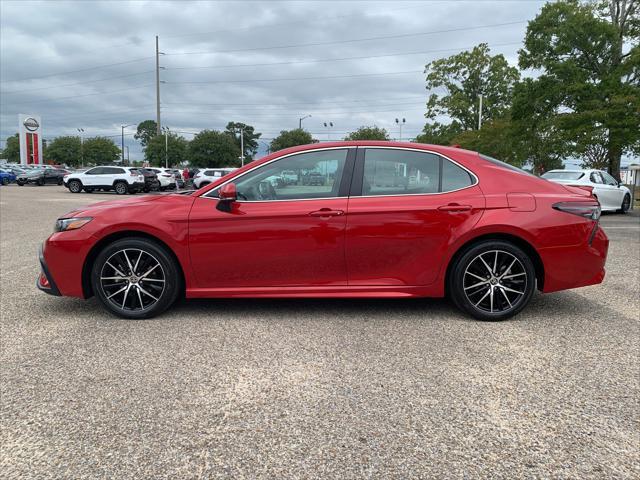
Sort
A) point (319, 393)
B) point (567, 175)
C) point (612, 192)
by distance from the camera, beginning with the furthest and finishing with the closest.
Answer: point (612, 192), point (567, 175), point (319, 393)

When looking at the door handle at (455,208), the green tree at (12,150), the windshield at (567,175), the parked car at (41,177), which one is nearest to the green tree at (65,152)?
the green tree at (12,150)

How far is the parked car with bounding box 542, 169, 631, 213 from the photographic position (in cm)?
1449

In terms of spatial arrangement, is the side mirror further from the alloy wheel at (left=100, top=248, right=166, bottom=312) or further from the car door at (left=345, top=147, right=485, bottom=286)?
the car door at (left=345, top=147, right=485, bottom=286)

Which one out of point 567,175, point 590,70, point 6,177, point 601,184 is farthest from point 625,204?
point 6,177

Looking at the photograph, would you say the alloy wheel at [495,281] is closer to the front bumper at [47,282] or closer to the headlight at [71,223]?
the headlight at [71,223]

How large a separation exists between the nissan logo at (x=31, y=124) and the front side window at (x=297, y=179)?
75.2 m

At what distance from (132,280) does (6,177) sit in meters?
50.3

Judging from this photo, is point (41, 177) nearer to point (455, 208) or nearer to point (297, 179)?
point (297, 179)

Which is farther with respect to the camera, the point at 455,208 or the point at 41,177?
the point at 41,177

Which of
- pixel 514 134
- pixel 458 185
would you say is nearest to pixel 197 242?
pixel 458 185

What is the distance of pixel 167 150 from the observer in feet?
229

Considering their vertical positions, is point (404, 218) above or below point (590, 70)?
below

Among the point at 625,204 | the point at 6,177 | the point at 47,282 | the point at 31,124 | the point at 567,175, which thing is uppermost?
the point at 31,124

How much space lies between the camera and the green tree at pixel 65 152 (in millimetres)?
96750
